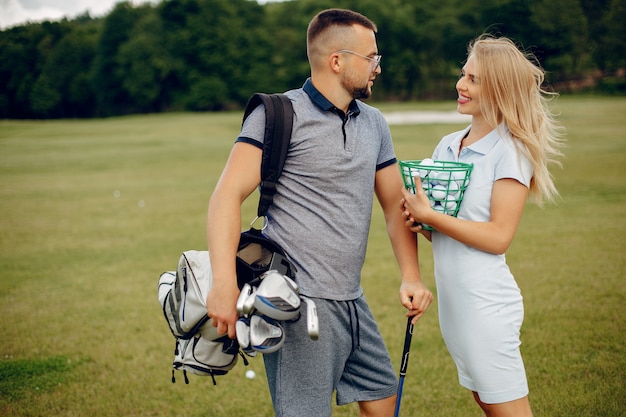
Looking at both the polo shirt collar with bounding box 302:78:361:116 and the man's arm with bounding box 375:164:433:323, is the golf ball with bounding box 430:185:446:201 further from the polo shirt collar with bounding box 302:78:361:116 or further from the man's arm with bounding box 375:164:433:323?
the polo shirt collar with bounding box 302:78:361:116

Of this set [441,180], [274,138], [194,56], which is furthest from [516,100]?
[194,56]

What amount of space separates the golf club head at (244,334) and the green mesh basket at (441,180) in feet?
3.16

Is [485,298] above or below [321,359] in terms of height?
above

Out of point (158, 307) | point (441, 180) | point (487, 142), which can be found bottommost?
point (158, 307)

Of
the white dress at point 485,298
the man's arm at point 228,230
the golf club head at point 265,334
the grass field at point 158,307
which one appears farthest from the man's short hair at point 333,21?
the grass field at point 158,307

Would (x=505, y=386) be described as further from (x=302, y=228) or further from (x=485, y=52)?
(x=485, y=52)

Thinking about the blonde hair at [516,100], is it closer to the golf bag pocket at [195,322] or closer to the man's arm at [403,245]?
the man's arm at [403,245]

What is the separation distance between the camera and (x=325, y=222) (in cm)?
291

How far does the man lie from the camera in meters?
2.77

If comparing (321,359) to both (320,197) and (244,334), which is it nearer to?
(244,334)

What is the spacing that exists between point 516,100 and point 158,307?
17.5 feet

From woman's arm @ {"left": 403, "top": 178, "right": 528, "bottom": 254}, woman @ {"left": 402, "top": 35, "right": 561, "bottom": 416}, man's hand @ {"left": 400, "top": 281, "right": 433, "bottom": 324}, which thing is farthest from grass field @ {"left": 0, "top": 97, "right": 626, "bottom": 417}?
woman's arm @ {"left": 403, "top": 178, "right": 528, "bottom": 254}

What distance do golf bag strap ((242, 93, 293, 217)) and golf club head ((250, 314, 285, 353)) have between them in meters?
0.56

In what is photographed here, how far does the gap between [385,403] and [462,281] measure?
0.75 metres
